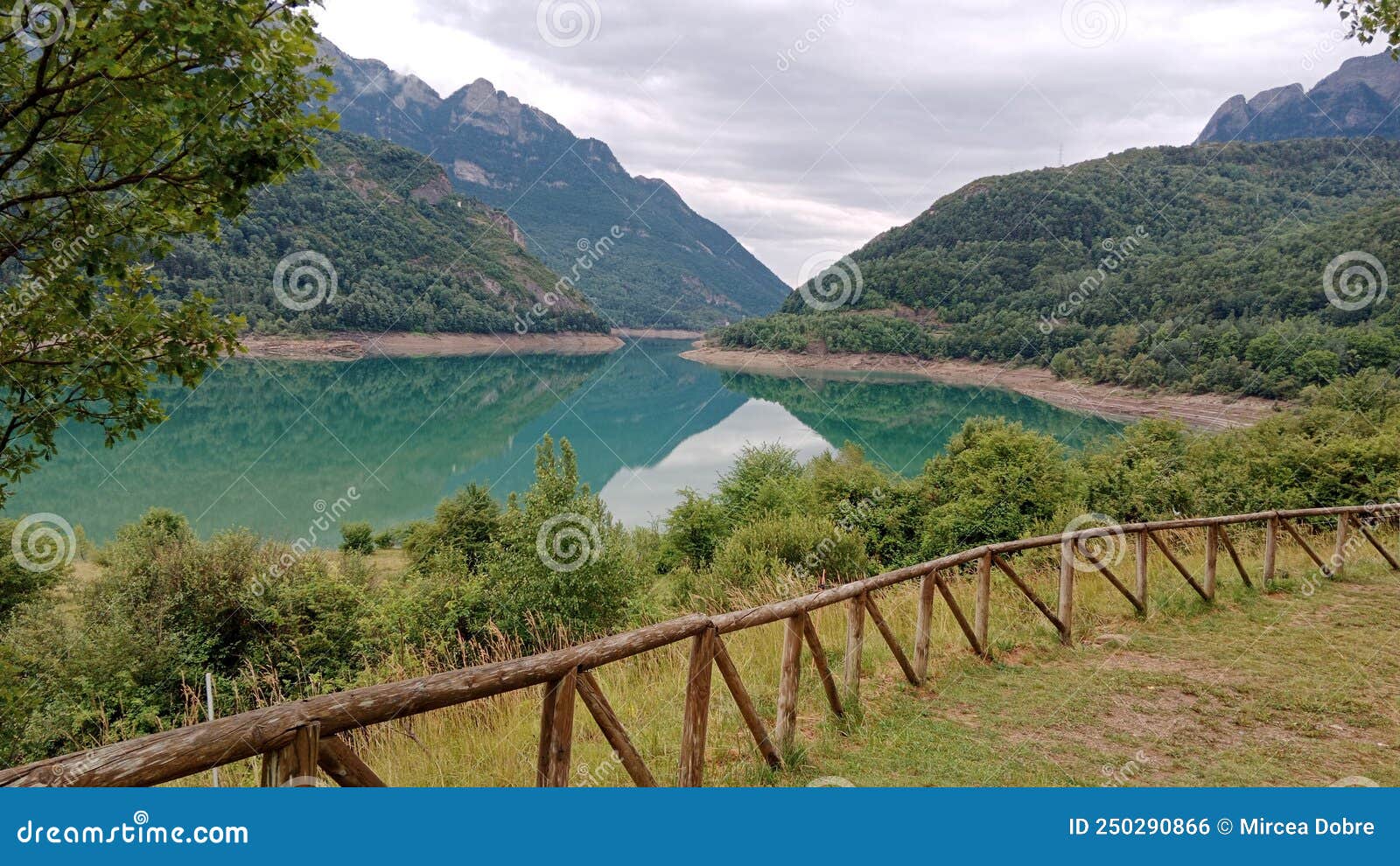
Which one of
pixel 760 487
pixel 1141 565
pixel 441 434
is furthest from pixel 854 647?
pixel 441 434

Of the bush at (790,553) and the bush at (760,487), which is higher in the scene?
the bush at (760,487)

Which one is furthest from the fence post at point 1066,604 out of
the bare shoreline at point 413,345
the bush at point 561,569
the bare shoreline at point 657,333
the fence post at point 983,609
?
the bare shoreline at point 657,333

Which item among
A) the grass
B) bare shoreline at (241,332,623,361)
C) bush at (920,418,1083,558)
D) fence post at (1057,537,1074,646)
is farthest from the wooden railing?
bare shoreline at (241,332,623,361)

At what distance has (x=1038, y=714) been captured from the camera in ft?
17.0

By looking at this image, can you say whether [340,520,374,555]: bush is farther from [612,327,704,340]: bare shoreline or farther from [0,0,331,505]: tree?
→ [612,327,704,340]: bare shoreline

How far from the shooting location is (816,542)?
14.1 meters

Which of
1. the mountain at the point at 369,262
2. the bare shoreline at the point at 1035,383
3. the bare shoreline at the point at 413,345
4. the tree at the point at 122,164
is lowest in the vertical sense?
the tree at the point at 122,164

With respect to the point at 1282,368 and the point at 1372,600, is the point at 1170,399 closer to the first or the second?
the point at 1282,368

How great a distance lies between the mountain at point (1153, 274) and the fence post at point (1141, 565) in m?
49.6

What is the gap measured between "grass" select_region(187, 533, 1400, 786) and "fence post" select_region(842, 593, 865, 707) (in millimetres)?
119

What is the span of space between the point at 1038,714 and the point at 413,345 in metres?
86.9

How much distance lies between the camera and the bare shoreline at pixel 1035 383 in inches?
1871

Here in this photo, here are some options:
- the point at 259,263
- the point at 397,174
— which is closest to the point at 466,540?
the point at 259,263

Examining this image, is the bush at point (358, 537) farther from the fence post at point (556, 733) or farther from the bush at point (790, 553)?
the fence post at point (556, 733)
